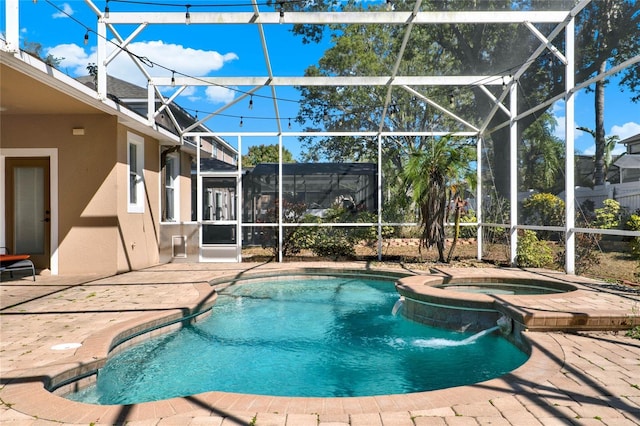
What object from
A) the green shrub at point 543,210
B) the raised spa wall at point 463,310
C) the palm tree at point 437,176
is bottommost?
the raised spa wall at point 463,310

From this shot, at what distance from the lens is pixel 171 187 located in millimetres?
11180

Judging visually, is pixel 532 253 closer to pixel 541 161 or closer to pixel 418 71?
pixel 541 161

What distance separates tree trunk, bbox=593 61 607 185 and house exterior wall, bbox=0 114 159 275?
9.27 metres

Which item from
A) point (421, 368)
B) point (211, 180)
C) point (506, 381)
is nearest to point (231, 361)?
point (421, 368)

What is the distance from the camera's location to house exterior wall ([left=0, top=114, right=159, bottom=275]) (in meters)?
7.87

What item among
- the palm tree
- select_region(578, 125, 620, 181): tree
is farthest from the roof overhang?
select_region(578, 125, 620, 181): tree

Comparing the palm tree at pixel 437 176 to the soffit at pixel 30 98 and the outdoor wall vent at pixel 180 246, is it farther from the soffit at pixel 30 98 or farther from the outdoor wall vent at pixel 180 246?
the soffit at pixel 30 98

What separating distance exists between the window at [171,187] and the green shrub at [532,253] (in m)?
8.12

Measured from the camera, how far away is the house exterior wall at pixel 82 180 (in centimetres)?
787

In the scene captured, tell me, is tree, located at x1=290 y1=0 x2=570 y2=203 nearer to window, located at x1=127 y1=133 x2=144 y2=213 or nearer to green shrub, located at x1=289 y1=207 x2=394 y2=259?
green shrub, located at x1=289 y1=207 x2=394 y2=259

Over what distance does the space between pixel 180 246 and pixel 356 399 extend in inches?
345

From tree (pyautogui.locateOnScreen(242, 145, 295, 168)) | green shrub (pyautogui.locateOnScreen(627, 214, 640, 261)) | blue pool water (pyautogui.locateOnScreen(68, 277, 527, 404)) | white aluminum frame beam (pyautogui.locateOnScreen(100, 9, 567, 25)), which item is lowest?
blue pool water (pyautogui.locateOnScreen(68, 277, 527, 404))

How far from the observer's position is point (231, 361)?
4117mm

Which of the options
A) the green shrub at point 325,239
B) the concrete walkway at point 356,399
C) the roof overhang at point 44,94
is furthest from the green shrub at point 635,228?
the roof overhang at point 44,94
